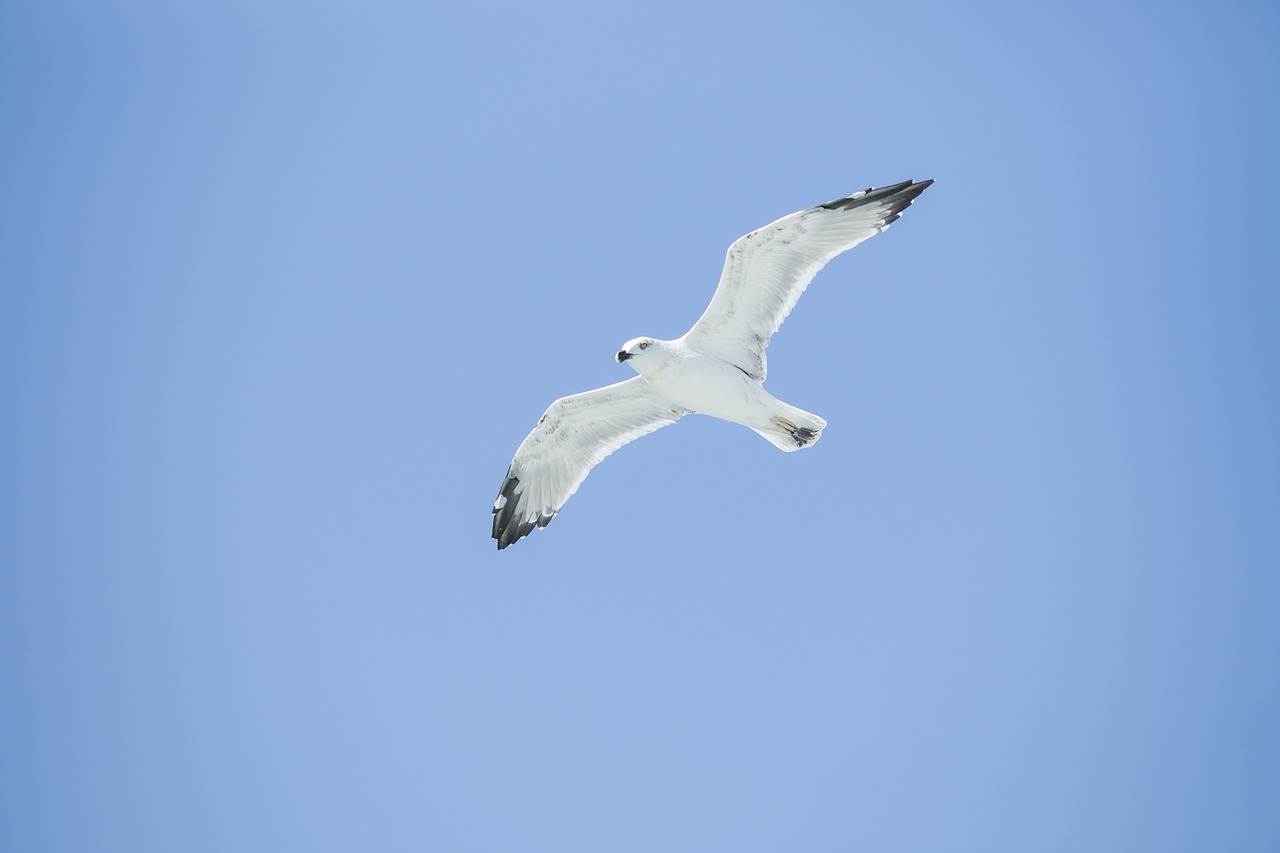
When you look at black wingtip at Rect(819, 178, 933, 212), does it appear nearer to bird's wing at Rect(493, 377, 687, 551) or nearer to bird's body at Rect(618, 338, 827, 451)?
bird's body at Rect(618, 338, 827, 451)

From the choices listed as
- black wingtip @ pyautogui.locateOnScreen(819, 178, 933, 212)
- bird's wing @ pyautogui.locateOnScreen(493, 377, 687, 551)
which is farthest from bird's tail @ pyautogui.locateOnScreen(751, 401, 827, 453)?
black wingtip @ pyautogui.locateOnScreen(819, 178, 933, 212)

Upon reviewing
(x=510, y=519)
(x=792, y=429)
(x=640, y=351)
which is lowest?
(x=510, y=519)

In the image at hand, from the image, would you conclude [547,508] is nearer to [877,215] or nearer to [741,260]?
[741,260]

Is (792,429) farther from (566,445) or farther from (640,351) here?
(566,445)

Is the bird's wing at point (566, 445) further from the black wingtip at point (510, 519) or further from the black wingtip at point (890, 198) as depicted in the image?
the black wingtip at point (890, 198)

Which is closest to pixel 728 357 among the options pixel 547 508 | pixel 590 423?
pixel 590 423

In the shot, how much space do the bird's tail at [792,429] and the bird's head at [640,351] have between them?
127cm

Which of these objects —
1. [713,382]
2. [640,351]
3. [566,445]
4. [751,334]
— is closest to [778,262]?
[751,334]

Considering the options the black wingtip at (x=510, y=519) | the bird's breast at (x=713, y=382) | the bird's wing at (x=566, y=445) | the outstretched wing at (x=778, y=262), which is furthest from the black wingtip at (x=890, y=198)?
the black wingtip at (x=510, y=519)

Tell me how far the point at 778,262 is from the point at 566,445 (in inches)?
122

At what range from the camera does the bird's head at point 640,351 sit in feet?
33.0

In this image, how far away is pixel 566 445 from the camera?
37.9ft

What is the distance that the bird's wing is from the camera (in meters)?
11.2

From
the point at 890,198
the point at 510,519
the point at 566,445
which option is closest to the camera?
the point at 890,198
